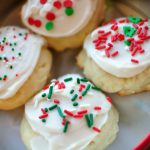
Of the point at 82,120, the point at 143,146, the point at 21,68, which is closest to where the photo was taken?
the point at 143,146

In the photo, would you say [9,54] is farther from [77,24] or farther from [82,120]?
[82,120]

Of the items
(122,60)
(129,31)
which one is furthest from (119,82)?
(129,31)

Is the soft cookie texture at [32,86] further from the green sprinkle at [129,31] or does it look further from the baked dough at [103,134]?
the green sprinkle at [129,31]

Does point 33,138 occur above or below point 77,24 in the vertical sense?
below

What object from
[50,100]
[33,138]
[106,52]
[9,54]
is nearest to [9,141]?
[33,138]

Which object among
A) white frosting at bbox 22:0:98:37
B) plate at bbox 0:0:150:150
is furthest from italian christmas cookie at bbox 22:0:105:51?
plate at bbox 0:0:150:150

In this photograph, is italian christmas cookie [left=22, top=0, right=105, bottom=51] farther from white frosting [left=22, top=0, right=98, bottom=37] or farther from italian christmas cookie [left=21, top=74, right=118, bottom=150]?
italian christmas cookie [left=21, top=74, right=118, bottom=150]

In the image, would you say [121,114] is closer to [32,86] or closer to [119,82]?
[119,82]
